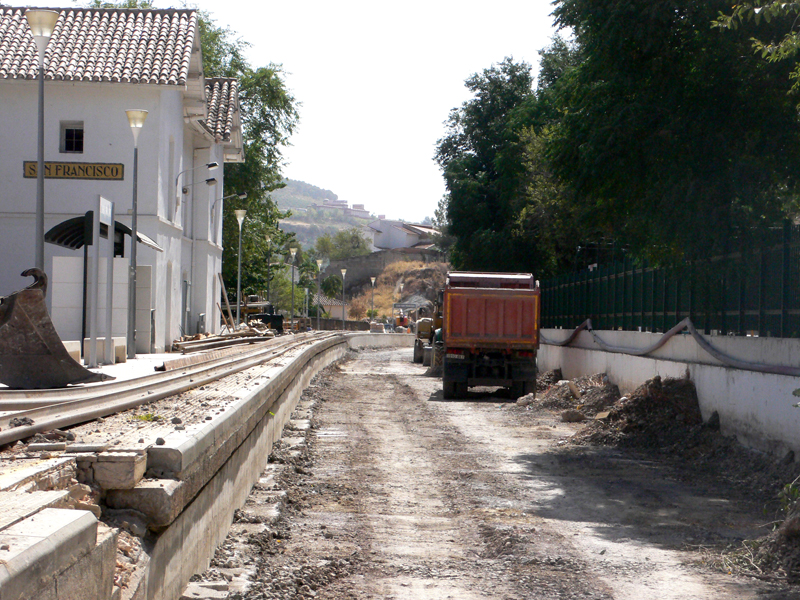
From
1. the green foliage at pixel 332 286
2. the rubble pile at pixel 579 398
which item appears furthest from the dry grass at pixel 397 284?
the rubble pile at pixel 579 398

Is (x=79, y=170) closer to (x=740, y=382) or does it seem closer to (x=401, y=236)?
(x=740, y=382)

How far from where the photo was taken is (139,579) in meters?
4.06

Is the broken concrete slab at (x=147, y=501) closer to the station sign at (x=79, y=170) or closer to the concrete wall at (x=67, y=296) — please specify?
the concrete wall at (x=67, y=296)

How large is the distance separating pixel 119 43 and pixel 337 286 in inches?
3862

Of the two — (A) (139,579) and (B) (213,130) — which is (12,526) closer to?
(A) (139,579)

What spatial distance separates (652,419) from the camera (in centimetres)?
1453

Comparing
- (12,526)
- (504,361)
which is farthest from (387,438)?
(12,526)

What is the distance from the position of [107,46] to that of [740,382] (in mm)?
24352

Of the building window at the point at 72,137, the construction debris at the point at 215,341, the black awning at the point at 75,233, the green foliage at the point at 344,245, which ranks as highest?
the green foliage at the point at 344,245

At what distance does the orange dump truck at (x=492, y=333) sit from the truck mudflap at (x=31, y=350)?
12922 mm

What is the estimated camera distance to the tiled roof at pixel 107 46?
27.3 meters

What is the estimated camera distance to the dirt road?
6.23 metres

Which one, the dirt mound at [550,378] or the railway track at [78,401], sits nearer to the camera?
the railway track at [78,401]

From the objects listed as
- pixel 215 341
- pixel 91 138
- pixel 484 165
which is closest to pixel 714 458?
pixel 215 341
